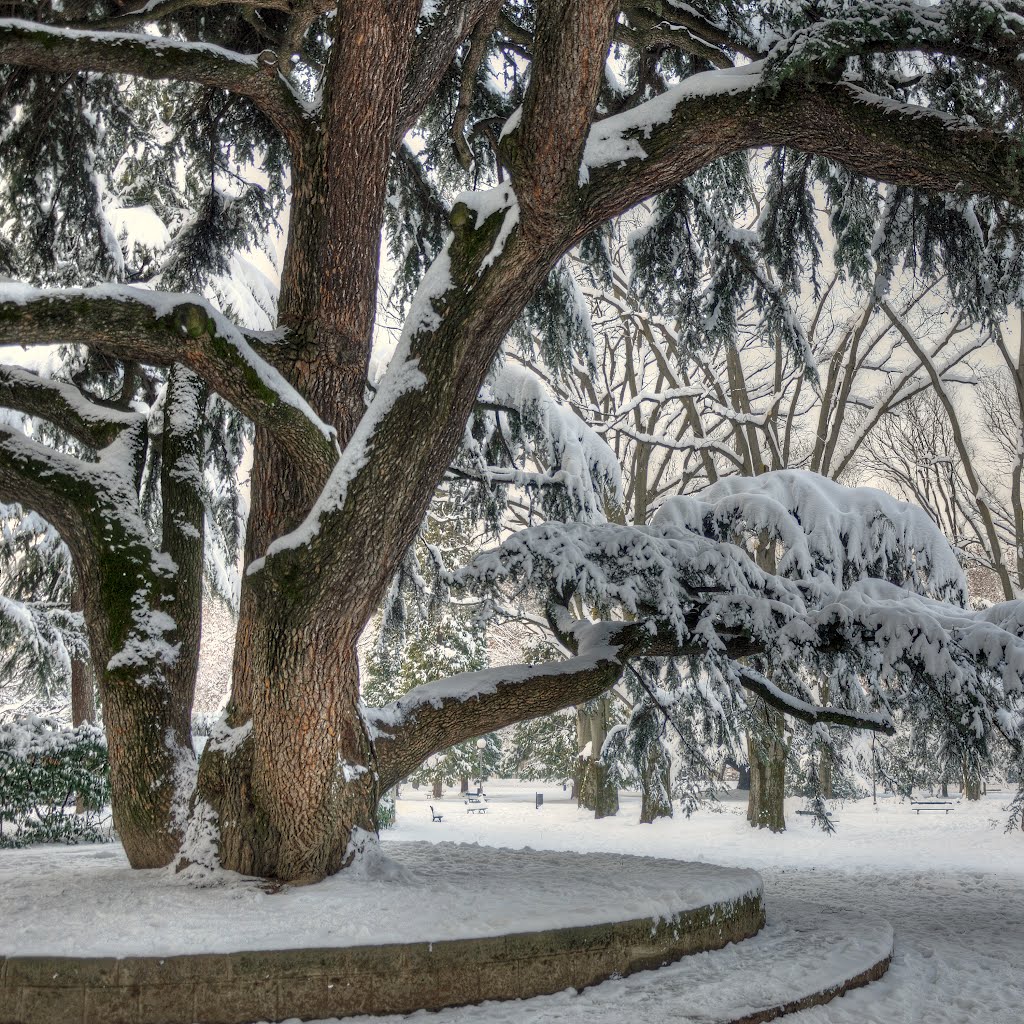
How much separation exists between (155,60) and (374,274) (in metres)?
1.62

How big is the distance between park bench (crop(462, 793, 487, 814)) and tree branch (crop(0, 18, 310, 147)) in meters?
20.8

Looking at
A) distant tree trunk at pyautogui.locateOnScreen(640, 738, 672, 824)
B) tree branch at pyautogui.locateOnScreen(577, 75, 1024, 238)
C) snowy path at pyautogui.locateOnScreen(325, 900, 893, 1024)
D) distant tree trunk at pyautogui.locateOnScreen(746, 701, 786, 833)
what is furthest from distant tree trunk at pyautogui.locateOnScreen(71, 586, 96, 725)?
tree branch at pyautogui.locateOnScreen(577, 75, 1024, 238)

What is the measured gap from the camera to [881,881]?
9.76 meters

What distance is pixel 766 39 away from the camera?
4672 millimetres

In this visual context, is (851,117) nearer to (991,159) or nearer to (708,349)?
(991,159)

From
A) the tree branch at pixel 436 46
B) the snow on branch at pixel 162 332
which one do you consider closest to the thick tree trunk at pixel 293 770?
the snow on branch at pixel 162 332

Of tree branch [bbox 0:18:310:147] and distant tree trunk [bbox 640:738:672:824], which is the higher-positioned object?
tree branch [bbox 0:18:310:147]

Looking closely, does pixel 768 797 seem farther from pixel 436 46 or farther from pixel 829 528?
pixel 436 46

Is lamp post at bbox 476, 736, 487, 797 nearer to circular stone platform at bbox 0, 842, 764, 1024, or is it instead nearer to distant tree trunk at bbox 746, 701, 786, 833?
distant tree trunk at bbox 746, 701, 786, 833

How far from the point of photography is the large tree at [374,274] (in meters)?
4.39

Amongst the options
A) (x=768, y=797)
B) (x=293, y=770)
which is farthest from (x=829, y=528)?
(x=768, y=797)

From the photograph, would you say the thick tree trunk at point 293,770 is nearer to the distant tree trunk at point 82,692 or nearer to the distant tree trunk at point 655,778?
the distant tree trunk at point 655,778

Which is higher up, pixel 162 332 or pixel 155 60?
pixel 155 60

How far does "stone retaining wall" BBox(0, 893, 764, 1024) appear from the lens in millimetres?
3438
